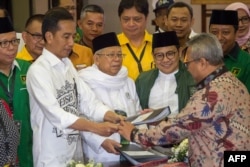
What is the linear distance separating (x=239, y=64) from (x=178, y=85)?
0.71 m

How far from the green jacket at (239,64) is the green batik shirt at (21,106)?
158cm

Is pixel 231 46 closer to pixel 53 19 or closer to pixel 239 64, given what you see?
pixel 239 64

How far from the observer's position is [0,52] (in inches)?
135

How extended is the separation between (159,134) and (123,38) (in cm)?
159

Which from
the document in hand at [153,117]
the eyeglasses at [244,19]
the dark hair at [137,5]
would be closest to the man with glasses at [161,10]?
the eyeglasses at [244,19]

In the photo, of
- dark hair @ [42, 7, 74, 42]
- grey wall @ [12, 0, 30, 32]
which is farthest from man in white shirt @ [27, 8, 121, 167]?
grey wall @ [12, 0, 30, 32]

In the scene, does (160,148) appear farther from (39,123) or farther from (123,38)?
(123,38)

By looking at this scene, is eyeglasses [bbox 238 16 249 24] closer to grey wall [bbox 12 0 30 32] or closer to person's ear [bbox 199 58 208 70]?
person's ear [bbox 199 58 208 70]

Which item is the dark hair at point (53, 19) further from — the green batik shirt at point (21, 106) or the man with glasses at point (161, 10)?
the man with glasses at point (161, 10)

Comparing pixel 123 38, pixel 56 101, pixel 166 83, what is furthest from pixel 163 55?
pixel 56 101

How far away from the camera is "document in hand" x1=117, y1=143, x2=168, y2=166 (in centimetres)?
326

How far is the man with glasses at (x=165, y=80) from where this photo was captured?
385 centimetres

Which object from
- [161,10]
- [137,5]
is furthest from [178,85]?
[161,10]

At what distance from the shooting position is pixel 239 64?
170 inches
